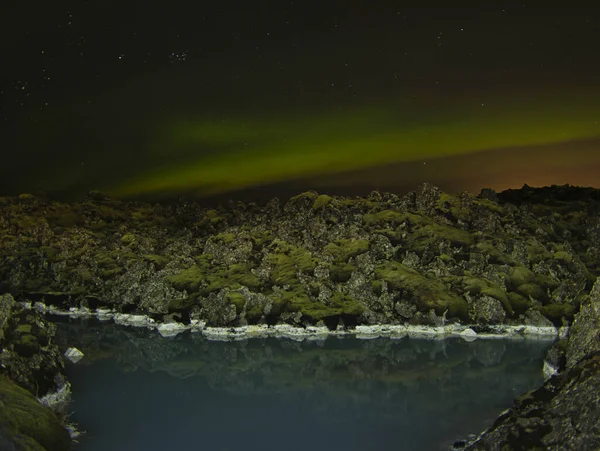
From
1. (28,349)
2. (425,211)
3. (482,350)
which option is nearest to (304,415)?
(28,349)

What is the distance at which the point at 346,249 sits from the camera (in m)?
54.3

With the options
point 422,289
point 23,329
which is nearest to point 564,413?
point 23,329

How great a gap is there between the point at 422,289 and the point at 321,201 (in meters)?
24.6

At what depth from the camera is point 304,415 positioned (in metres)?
25.9

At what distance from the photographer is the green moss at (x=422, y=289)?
45.0 metres

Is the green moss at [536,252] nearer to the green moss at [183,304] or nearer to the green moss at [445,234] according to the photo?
the green moss at [445,234]

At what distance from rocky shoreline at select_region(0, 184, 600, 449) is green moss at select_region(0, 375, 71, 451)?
925 cm

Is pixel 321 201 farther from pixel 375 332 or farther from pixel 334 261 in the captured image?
pixel 375 332

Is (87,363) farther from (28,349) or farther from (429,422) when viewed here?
(429,422)

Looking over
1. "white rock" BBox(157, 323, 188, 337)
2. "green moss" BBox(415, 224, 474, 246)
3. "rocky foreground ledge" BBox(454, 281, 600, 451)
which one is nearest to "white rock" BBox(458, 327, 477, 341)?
"green moss" BBox(415, 224, 474, 246)

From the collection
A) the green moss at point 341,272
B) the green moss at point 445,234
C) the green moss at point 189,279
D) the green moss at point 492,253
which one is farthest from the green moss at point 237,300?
the green moss at point 492,253

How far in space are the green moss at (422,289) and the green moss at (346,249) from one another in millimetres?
3056

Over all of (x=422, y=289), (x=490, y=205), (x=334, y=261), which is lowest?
(x=422, y=289)

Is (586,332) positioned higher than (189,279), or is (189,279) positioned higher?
(586,332)
